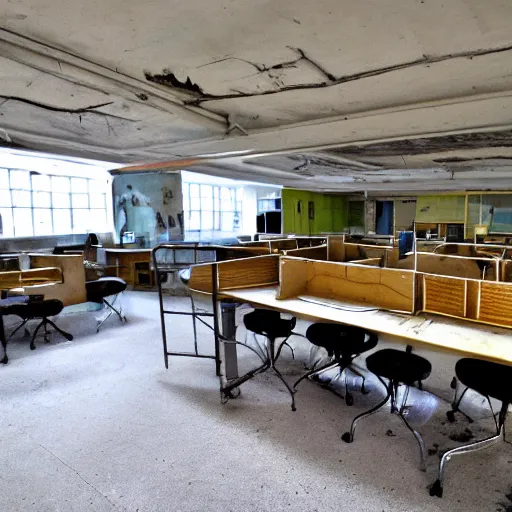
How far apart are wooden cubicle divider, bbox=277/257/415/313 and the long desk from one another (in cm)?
10

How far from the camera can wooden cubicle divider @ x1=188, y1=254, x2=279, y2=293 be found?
103 inches

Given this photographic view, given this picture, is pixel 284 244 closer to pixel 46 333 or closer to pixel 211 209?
pixel 46 333

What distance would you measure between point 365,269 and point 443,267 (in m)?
0.91

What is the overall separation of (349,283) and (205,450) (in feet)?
4.41

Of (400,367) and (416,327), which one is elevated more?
(416,327)

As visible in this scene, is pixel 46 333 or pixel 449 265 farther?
pixel 46 333

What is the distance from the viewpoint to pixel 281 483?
66.4 inches

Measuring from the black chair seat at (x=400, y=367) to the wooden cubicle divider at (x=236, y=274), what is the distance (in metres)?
1.05

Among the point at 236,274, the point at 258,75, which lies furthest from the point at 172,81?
the point at 236,274

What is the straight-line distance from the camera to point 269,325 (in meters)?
2.51

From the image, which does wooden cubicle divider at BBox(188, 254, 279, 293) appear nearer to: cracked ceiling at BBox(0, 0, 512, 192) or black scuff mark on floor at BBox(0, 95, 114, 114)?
cracked ceiling at BBox(0, 0, 512, 192)

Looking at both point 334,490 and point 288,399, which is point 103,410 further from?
point 334,490

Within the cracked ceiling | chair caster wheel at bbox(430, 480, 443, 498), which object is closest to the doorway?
the cracked ceiling

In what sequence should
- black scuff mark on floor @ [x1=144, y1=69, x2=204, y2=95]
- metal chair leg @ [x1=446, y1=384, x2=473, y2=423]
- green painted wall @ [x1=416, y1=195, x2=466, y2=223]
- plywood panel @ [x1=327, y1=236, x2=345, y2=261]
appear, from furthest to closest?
1. green painted wall @ [x1=416, y1=195, x2=466, y2=223]
2. plywood panel @ [x1=327, y1=236, x2=345, y2=261]
3. metal chair leg @ [x1=446, y1=384, x2=473, y2=423]
4. black scuff mark on floor @ [x1=144, y1=69, x2=204, y2=95]
